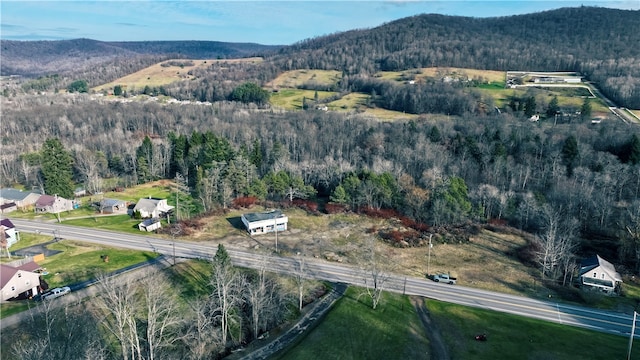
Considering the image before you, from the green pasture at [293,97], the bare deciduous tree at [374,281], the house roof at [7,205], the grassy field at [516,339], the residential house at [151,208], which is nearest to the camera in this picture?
the grassy field at [516,339]

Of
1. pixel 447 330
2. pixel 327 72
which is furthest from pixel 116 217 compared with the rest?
pixel 327 72

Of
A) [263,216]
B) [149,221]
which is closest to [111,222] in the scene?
[149,221]

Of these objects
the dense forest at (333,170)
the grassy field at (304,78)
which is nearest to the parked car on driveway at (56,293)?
the dense forest at (333,170)

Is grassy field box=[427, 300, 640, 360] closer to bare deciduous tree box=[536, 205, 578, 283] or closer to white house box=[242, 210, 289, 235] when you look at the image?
bare deciduous tree box=[536, 205, 578, 283]

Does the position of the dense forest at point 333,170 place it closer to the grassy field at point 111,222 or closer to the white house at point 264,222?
the grassy field at point 111,222

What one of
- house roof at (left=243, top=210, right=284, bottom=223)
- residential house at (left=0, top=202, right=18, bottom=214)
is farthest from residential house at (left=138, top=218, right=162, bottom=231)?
residential house at (left=0, top=202, right=18, bottom=214)
